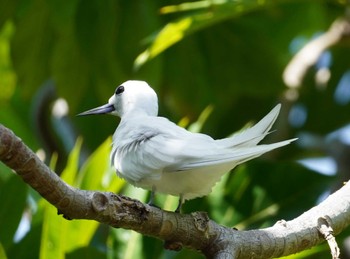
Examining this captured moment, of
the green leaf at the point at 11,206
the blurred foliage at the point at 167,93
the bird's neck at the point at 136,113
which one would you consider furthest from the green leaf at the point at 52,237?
the bird's neck at the point at 136,113

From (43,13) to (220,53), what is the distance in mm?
1147

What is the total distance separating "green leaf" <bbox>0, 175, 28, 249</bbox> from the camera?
408cm

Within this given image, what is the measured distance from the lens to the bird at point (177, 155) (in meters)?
2.78

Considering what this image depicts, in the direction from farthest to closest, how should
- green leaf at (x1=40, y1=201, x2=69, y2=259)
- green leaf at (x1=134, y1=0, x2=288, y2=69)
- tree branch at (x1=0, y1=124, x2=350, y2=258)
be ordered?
green leaf at (x1=134, y1=0, x2=288, y2=69) < green leaf at (x1=40, y1=201, x2=69, y2=259) < tree branch at (x1=0, y1=124, x2=350, y2=258)

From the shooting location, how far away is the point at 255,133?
9.05 feet

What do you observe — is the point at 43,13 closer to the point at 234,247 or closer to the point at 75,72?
the point at 75,72

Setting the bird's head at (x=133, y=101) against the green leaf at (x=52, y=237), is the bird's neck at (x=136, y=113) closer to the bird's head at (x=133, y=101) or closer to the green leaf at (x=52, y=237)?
the bird's head at (x=133, y=101)

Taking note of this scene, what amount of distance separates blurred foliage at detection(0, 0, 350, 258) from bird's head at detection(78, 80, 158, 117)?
647 millimetres

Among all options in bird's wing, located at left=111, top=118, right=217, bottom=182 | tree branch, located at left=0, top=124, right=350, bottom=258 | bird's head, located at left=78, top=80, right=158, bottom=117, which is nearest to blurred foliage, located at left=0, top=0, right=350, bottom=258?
bird's head, located at left=78, top=80, right=158, bottom=117

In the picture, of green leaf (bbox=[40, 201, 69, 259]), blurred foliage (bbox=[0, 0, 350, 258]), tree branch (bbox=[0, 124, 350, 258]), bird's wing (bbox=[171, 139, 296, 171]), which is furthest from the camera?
blurred foliage (bbox=[0, 0, 350, 258])

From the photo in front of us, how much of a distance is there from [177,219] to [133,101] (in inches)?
30.2

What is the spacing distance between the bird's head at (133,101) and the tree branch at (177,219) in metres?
0.69

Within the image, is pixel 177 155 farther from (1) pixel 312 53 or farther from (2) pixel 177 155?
(1) pixel 312 53

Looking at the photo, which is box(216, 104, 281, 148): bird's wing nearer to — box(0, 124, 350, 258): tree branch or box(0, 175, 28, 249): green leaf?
box(0, 124, 350, 258): tree branch
